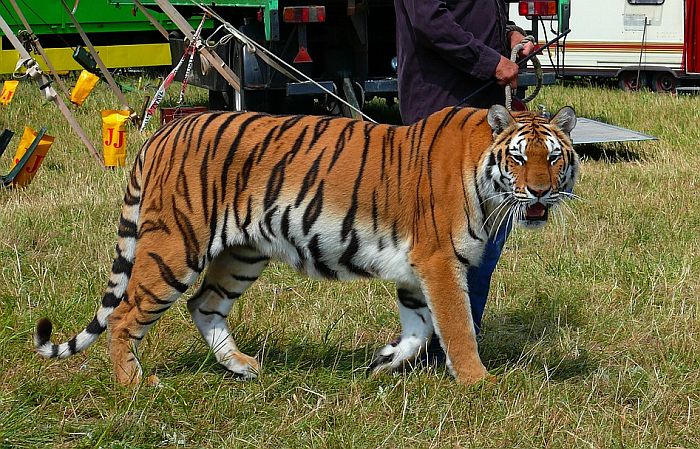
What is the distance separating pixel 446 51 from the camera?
444 cm

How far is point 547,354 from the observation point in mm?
4852

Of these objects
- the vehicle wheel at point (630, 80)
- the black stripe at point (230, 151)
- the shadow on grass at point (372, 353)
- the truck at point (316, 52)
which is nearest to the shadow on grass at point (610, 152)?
the truck at point (316, 52)

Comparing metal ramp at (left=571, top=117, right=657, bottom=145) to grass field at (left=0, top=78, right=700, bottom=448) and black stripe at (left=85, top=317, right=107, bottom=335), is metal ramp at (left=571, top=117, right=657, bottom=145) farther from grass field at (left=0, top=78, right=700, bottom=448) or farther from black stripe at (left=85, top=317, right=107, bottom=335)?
black stripe at (left=85, top=317, right=107, bottom=335)

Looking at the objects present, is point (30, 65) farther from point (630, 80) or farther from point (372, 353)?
point (630, 80)

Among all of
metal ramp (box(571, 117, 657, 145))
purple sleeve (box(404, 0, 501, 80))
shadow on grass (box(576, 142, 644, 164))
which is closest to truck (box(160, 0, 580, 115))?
metal ramp (box(571, 117, 657, 145))

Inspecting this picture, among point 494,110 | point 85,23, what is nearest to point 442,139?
point 494,110

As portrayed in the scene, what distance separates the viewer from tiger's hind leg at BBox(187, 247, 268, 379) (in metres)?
4.72

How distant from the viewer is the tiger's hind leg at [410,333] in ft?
15.3

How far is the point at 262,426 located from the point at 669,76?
1382 centimetres

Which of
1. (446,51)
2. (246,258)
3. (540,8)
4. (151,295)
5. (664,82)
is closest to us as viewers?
(151,295)

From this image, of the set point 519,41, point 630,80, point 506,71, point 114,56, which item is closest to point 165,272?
point 506,71

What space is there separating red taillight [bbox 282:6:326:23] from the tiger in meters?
4.80

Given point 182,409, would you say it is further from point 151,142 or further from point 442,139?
point 442,139

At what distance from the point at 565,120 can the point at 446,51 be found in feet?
1.89
